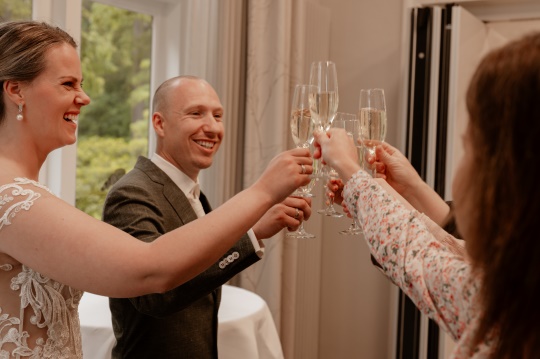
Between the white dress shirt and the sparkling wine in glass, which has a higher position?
the sparkling wine in glass

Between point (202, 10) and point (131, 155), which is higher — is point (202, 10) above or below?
above

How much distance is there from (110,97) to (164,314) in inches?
80.5

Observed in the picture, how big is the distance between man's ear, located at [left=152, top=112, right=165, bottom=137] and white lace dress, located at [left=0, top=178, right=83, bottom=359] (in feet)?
2.73

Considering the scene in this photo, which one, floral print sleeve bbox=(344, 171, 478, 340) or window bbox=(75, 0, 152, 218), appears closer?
floral print sleeve bbox=(344, 171, 478, 340)

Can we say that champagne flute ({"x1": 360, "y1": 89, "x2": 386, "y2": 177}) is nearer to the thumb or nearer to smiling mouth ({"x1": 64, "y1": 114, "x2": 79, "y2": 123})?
the thumb

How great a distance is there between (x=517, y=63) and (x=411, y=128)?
9.16 feet

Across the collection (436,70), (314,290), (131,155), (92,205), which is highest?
(436,70)

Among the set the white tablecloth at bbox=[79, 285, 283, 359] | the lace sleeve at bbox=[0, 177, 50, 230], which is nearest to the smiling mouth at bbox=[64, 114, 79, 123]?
the lace sleeve at bbox=[0, 177, 50, 230]

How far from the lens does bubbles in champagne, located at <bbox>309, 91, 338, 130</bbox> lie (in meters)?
1.76

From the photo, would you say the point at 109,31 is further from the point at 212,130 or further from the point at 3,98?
the point at 3,98

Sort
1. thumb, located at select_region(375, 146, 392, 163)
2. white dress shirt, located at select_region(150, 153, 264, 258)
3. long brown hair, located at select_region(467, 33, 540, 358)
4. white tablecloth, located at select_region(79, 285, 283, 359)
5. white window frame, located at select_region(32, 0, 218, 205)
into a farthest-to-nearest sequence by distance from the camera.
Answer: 1. white window frame, located at select_region(32, 0, 218, 205)
2. white tablecloth, located at select_region(79, 285, 283, 359)
3. white dress shirt, located at select_region(150, 153, 264, 258)
4. thumb, located at select_region(375, 146, 392, 163)
5. long brown hair, located at select_region(467, 33, 540, 358)

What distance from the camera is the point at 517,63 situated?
1041 millimetres

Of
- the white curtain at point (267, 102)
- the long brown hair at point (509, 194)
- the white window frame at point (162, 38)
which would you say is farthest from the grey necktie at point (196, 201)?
the white curtain at point (267, 102)

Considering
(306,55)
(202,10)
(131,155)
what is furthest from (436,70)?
(131,155)
